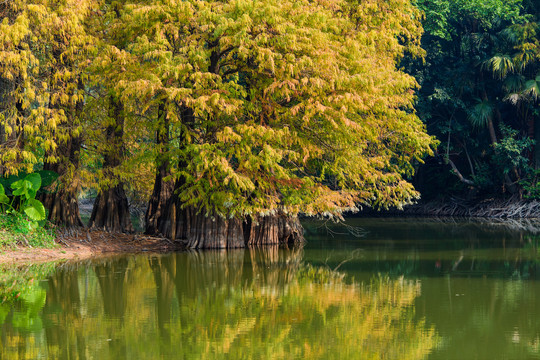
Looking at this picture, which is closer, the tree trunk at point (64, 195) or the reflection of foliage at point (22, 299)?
the reflection of foliage at point (22, 299)

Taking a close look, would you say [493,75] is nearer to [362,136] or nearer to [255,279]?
[362,136]

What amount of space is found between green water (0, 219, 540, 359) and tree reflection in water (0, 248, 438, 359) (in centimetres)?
2

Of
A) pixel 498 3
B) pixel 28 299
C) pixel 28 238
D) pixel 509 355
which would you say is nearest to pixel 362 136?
pixel 28 238

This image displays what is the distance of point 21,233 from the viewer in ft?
63.3

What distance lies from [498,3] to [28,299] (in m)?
28.6

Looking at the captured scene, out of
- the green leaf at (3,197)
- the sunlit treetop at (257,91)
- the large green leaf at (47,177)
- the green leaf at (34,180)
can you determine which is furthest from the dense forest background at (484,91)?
the green leaf at (3,197)

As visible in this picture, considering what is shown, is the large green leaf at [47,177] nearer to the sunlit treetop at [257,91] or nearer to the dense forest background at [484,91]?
the sunlit treetop at [257,91]

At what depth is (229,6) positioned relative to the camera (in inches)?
760

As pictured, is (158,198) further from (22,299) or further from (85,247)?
(22,299)

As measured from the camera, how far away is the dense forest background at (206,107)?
19250 mm

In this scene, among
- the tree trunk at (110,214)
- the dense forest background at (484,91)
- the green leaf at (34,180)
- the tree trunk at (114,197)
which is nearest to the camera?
the green leaf at (34,180)

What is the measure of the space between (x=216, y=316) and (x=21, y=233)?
375 inches

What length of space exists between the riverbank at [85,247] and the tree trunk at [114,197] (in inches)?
19.6

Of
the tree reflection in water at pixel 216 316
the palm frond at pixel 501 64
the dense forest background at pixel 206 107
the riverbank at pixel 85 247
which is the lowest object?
the tree reflection in water at pixel 216 316
